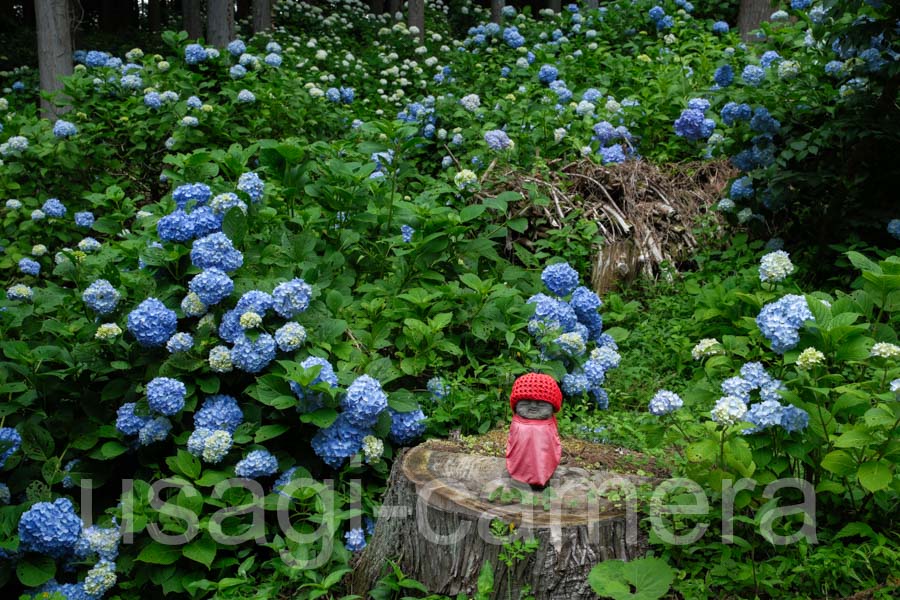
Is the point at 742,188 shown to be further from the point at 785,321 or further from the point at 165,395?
the point at 165,395

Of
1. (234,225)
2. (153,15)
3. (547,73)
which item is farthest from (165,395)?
(153,15)

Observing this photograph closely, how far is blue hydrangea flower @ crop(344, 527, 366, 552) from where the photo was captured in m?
3.14

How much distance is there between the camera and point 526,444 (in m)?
2.78

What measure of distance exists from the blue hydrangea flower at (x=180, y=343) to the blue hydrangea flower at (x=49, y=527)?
0.68 m

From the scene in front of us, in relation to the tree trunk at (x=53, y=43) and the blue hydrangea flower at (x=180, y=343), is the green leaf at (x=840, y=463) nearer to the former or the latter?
the blue hydrangea flower at (x=180, y=343)

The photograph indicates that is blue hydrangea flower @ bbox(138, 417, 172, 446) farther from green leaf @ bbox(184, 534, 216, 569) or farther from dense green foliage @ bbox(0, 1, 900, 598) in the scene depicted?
green leaf @ bbox(184, 534, 216, 569)

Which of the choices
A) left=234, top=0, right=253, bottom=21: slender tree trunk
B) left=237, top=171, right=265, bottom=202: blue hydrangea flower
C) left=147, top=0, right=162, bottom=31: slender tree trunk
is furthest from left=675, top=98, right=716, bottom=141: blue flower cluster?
left=234, top=0, right=253, bottom=21: slender tree trunk

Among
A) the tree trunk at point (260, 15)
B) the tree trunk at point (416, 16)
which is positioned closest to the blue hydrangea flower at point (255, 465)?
the tree trunk at point (416, 16)

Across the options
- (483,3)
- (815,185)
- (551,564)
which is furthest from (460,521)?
(483,3)

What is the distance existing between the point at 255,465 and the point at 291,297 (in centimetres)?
66

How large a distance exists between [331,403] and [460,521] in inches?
31.3

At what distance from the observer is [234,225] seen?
3.62 meters

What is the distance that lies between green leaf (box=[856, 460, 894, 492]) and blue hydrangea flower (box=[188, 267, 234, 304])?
2.32 metres

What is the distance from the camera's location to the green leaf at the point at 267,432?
3256 mm
